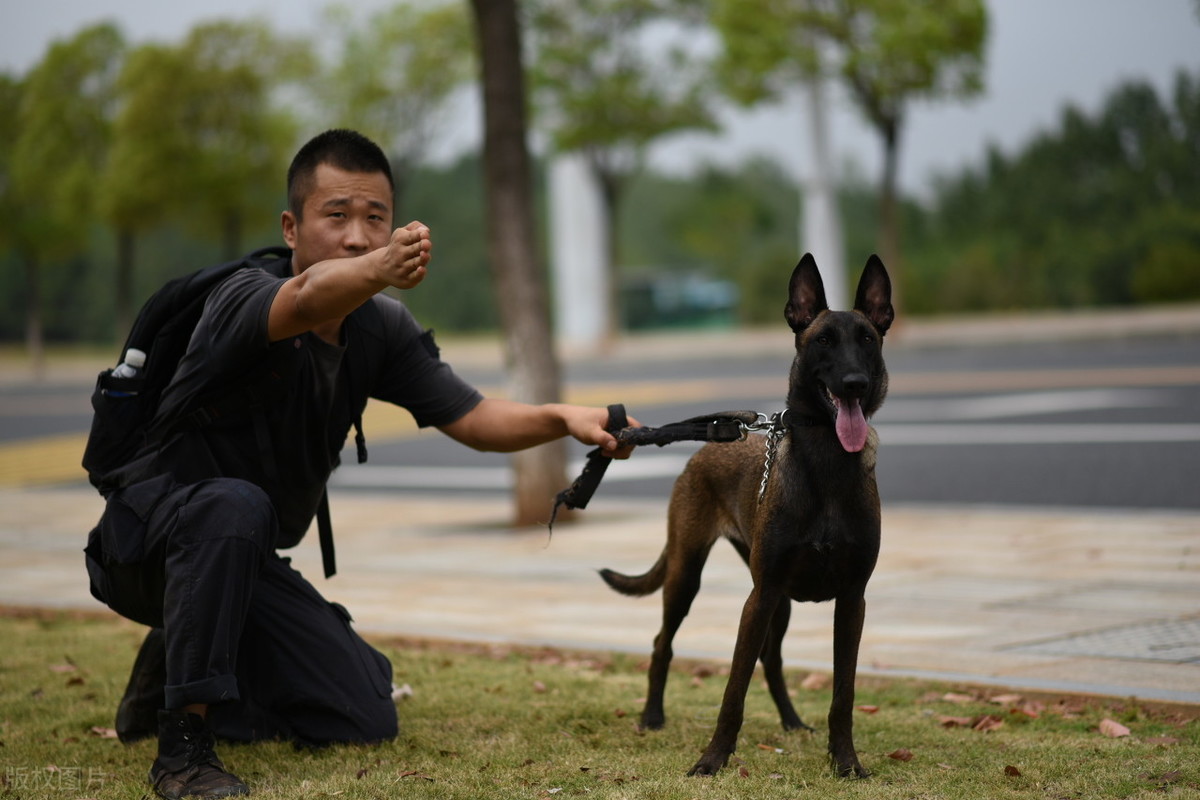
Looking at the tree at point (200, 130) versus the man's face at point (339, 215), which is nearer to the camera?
the man's face at point (339, 215)

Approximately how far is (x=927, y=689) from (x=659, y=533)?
4.07 m

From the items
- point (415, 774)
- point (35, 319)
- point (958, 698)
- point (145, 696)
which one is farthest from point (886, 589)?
point (35, 319)

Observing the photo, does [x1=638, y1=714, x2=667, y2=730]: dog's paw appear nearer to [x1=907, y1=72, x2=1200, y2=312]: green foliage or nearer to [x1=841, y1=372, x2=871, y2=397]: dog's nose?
[x1=841, y1=372, x2=871, y2=397]: dog's nose

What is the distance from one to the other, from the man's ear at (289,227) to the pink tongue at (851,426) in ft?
5.81

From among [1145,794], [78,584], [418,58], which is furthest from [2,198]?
[1145,794]

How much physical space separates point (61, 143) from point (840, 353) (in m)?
35.7

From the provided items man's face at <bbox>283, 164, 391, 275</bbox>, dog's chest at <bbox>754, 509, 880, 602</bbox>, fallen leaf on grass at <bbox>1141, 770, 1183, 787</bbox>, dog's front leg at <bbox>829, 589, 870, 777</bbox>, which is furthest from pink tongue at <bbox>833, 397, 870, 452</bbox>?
man's face at <bbox>283, 164, 391, 275</bbox>

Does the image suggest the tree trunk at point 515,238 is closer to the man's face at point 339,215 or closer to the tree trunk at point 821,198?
the man's face at point 339,215

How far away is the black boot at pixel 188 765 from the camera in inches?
159

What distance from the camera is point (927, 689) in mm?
5094

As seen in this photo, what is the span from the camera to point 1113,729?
4426mm

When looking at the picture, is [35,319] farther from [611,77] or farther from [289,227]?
[289,227]

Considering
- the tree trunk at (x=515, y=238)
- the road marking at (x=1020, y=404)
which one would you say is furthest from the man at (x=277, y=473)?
the road marking at (x=1020, y=404)

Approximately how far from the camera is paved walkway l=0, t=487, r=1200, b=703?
547 cm
